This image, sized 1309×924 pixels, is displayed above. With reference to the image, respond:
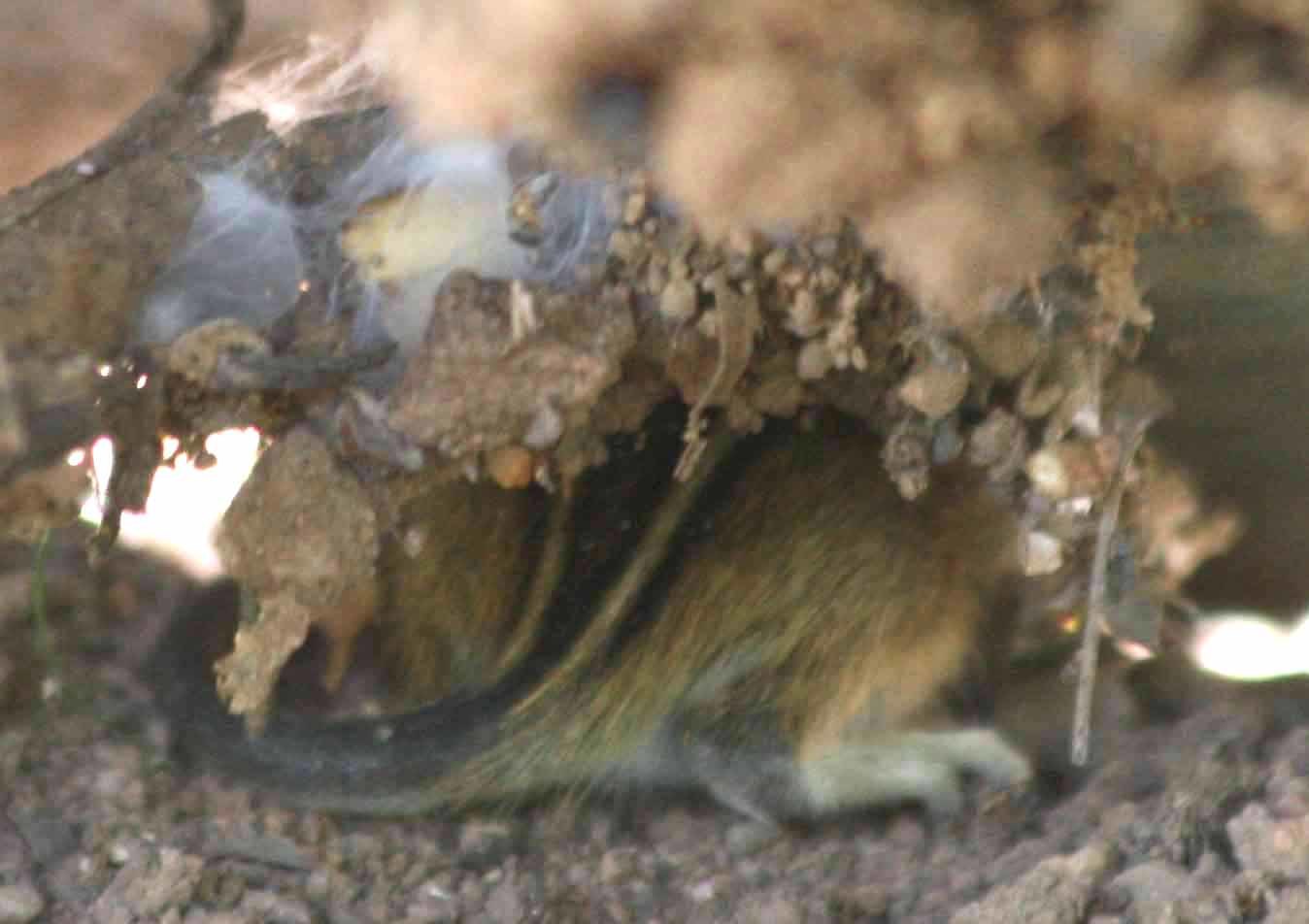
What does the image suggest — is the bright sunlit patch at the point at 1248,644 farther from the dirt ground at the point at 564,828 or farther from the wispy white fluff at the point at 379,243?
the wispy white fluff at the point at 379,243

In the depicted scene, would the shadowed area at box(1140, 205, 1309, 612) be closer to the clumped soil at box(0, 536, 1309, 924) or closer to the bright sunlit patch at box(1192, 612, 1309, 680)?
the bright sunlit patch at box(1192, 612, 1309, 680)

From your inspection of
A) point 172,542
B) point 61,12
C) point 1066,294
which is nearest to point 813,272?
point 1066,294

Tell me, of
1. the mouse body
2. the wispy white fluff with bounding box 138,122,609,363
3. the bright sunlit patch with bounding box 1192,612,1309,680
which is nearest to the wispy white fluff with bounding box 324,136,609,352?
the wispy white fluff with bounding box 138,122,609,363

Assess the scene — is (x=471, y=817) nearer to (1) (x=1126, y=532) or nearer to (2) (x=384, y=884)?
(2) (x=384, y=884)

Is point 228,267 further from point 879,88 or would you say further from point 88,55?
point 879,88

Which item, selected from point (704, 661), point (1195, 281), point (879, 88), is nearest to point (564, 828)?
point (704, 661)

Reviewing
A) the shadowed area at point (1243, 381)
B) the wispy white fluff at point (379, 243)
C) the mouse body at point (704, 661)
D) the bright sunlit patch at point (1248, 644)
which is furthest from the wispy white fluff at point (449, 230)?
the bright sunlit patch at point (1248, 644)
